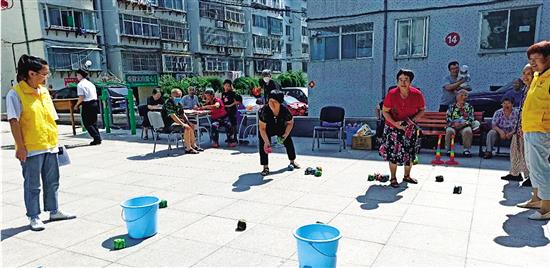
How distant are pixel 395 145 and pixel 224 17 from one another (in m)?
36.6

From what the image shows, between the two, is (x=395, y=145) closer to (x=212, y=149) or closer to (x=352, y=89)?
(x=212, y=149)

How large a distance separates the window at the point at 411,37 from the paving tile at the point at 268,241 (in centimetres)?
966

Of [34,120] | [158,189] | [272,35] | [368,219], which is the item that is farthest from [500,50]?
[272,35]

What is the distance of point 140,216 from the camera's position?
11.4 feet

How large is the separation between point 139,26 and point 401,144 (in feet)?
98.9

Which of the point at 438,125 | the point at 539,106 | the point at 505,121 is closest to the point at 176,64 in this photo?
the point at 438,125

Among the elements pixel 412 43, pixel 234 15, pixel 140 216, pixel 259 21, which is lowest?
pixel 140 216

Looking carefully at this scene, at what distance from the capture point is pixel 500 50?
10.5 m

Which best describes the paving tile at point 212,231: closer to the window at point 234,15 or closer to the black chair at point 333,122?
the black chair at point 333,122

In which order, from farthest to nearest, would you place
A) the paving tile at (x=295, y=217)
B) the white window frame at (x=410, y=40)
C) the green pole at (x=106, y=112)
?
the white window frame at (x=410, y=40), the green pole at (x=106, y=112), the paving tile at (x=295, y=217)

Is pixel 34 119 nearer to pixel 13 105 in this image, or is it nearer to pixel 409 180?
pixel 13 105

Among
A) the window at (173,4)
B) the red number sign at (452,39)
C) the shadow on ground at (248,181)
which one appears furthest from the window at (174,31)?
the shadow on ground at (248,181)

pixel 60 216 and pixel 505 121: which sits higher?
pixel 505 121

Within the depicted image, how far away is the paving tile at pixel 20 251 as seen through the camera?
3.20 metres
